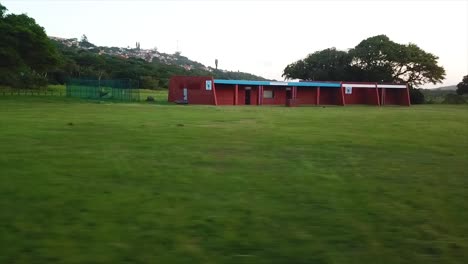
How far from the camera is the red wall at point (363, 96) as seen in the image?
60250mm

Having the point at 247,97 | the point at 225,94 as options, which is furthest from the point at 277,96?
the point at 225,94

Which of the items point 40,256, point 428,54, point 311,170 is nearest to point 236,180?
point 311,170

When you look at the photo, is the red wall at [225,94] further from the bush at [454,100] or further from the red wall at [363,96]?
the bush at [454,100]

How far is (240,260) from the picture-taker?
Result: 13.7 feet

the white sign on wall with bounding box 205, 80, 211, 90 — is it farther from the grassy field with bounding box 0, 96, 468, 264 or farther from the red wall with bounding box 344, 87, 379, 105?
the grassy field with bounding box 0, 96, 468, 264

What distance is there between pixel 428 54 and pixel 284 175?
69.0 m

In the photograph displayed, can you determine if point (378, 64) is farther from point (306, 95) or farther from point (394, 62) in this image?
point (306, 95)

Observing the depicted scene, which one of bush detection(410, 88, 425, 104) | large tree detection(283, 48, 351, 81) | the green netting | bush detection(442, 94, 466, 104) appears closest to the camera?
the green netting

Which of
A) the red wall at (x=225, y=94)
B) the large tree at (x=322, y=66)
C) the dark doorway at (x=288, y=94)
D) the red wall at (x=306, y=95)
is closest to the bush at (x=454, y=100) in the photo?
the large tree at (x=322, y=66)

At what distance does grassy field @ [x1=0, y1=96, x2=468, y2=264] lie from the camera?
171 inches

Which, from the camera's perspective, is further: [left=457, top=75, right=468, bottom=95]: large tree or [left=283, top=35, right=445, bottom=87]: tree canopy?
[left=457, top=75, right=468, bottom=95]: large tree

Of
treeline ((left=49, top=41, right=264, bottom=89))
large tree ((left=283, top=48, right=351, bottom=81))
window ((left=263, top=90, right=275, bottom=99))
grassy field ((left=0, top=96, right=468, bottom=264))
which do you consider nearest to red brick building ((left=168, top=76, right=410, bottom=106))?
window ((left=263, top=90, right=275, bottom=99))

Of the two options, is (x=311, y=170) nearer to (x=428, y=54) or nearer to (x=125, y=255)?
(x=125, y=255)

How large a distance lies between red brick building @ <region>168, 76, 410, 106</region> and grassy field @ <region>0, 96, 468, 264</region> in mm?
35922
